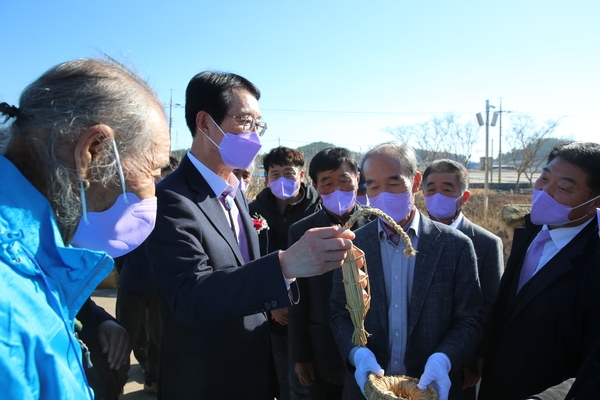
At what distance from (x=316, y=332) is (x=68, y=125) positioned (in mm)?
2139

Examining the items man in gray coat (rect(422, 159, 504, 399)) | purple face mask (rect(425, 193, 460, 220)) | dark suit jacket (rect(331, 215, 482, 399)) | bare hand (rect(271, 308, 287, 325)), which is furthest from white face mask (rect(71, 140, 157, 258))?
purple face mask (rect(425, 193, 460, 220))

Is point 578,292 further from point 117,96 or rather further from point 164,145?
point 117,96

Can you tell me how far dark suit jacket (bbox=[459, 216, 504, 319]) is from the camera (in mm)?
2727

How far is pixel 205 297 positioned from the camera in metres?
1.54

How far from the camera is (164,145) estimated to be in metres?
1.38

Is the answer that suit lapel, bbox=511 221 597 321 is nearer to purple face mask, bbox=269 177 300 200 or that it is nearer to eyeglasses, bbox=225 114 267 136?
eyeglasses, bbox=225 114 267 136

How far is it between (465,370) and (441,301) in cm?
77

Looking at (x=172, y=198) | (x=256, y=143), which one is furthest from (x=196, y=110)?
(x=172, y=198)

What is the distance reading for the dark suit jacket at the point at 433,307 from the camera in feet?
6.57

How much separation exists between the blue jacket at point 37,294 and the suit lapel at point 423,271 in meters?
1.48

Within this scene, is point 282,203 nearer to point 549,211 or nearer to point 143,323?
point 143,323

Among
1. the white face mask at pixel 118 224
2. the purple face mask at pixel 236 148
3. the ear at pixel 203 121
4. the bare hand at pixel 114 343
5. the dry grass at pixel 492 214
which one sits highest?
the ear at pixel 203 121

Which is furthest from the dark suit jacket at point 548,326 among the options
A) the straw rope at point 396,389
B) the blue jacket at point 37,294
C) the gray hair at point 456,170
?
the blue jacket at point 37,294

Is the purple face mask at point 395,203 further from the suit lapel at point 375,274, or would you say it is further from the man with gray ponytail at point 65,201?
the man with gray ponytail at point 65,201
